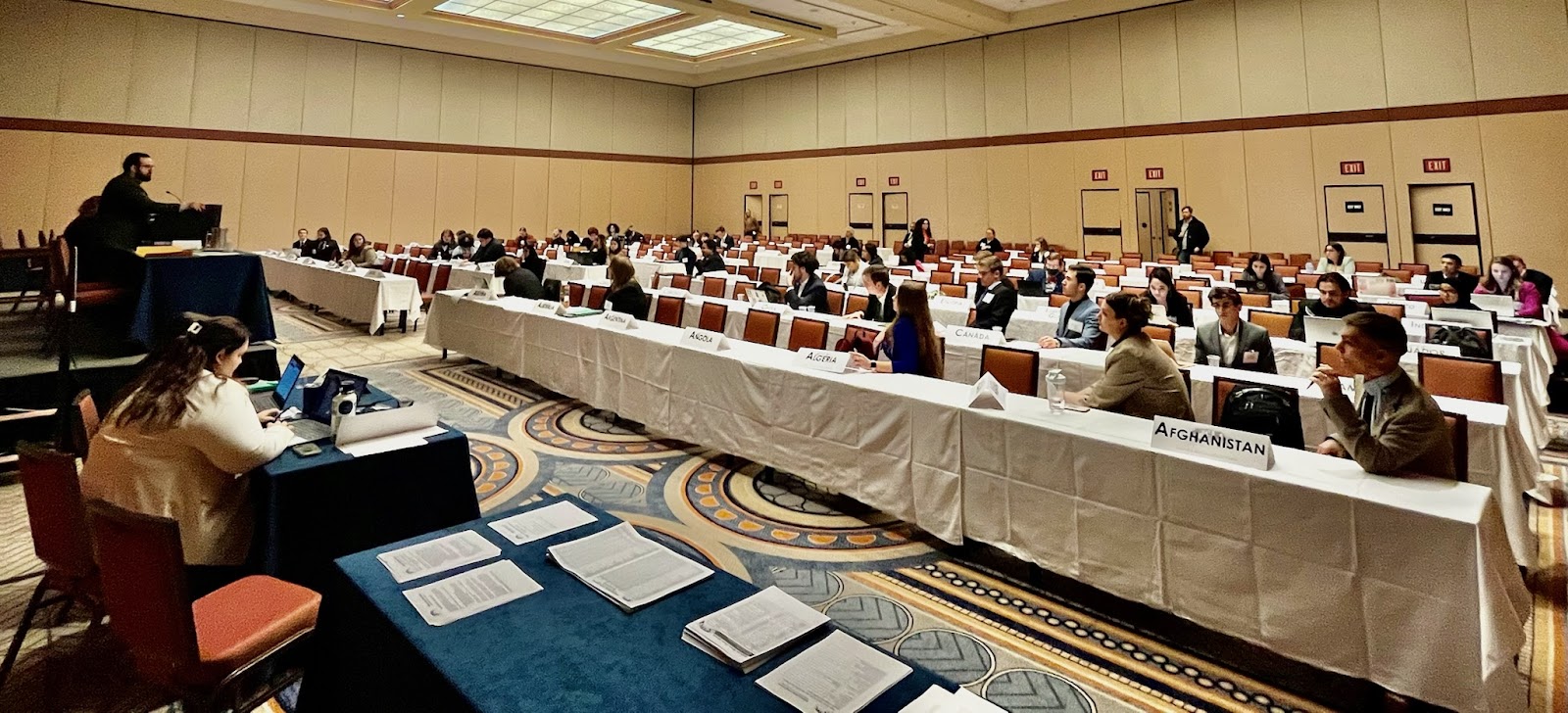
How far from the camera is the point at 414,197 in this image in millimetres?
17312

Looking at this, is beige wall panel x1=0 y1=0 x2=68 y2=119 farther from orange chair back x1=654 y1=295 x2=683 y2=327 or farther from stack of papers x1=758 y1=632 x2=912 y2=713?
stack of papers x1=758 y1=632 x2=912 y2=713

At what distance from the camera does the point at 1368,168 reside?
468 inches

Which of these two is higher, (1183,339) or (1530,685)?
(1183,339)

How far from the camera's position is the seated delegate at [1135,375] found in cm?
326

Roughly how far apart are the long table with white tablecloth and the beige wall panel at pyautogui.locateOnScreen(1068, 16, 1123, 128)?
12.8 meters

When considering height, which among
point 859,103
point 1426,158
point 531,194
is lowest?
point 1426,158

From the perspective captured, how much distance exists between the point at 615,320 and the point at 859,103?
14231 mm

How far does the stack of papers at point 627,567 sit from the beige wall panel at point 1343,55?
14.7m

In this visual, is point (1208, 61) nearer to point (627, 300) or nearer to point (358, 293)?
point (627, 300)

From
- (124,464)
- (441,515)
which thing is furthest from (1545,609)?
(124,464)

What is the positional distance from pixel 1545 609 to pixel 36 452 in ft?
17.9

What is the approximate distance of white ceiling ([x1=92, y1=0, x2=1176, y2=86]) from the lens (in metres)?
13.3

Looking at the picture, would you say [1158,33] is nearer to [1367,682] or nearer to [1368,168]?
[1368,168]

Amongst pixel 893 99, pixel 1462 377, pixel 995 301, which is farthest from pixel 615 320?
pixel 893 99
